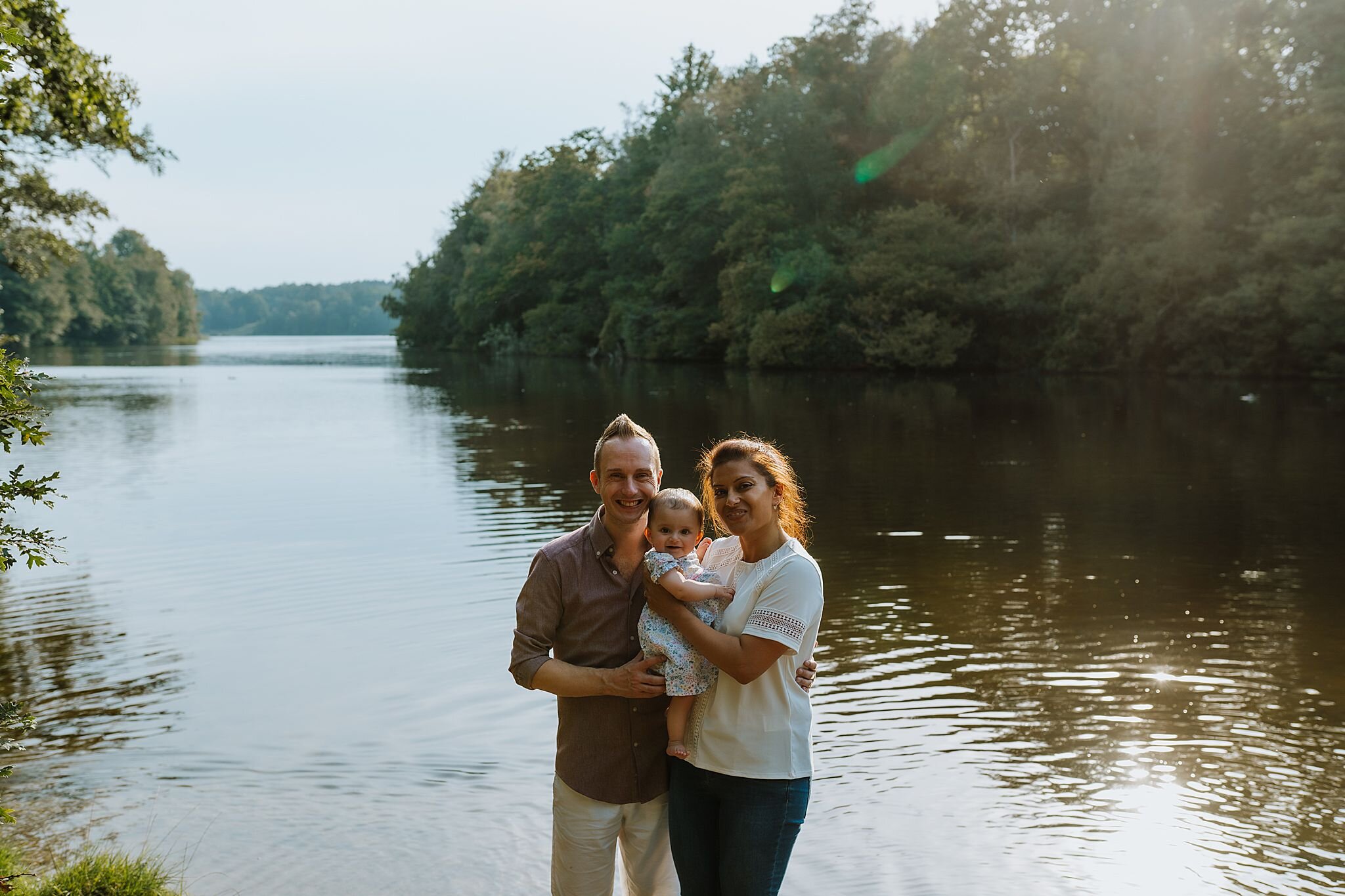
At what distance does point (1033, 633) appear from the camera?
27.4 feet

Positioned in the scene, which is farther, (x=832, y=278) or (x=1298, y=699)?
(x=832, y=278)

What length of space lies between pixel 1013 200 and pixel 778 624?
136 ft

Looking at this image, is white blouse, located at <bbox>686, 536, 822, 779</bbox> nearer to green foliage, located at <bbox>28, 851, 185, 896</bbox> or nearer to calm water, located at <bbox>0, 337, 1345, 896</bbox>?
calm water, located at <bbox>0, 337, 1345, 896</bbox>

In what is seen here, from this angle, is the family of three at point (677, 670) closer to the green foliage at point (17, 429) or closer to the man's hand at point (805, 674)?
the man's hand at point (805, 674)

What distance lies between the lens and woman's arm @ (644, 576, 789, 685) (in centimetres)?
291

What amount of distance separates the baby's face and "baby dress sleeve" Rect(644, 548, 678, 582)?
39 mm

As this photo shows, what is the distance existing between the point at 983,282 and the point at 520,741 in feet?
122

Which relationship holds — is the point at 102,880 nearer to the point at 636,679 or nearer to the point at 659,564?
the point at 636,679

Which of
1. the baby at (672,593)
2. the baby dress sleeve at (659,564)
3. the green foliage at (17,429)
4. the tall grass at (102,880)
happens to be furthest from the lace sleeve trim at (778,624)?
the tall grass at (102,880)

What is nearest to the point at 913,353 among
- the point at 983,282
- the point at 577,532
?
the point at 983,282

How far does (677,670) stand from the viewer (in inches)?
117

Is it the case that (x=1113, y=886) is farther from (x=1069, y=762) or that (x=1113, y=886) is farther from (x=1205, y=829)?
(x=1069, y=762)

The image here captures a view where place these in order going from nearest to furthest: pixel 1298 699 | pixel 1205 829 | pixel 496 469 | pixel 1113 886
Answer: pixel 1113 886 < pixel 1205 829 < pixel 1298 699 < pixel 496 469

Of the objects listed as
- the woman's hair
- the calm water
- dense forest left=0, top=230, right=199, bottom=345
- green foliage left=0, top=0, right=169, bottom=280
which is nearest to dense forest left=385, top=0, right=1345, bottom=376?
the calm water
